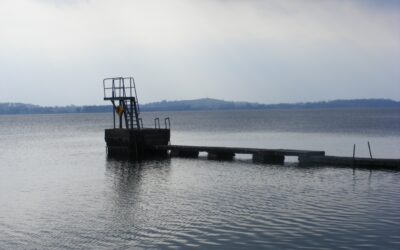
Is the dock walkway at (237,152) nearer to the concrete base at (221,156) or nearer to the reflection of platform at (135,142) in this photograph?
the concrete base at (221,156)

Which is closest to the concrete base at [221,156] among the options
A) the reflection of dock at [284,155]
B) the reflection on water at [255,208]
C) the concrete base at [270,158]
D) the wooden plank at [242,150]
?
the reflection of dock at [284,155]

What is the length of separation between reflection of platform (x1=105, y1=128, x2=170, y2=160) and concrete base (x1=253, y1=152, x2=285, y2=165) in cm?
1085

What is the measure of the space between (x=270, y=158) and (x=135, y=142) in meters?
12.8

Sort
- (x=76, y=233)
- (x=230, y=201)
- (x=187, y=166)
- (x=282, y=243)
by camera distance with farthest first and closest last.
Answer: (x=187, y=166) → (x=230, y=201) → (x=76, y=233) → (x=282, y=243)

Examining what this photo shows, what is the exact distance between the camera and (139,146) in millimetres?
47375

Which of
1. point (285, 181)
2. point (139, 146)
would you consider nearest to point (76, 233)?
point (285, 181)

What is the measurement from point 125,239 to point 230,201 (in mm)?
7428

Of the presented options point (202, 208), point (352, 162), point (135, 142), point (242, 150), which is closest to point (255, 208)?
point (202, 208)

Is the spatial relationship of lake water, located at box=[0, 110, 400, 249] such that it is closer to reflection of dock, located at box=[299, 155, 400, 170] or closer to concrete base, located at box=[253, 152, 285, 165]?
reflection of dock, located at box=[299, 155, 400, 170]

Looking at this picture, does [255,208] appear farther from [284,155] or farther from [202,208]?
[284,155]

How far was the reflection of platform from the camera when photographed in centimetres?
4734

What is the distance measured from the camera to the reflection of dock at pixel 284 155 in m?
35.1

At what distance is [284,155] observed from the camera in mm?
40438

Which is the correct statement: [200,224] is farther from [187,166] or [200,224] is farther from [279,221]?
[187,166]
